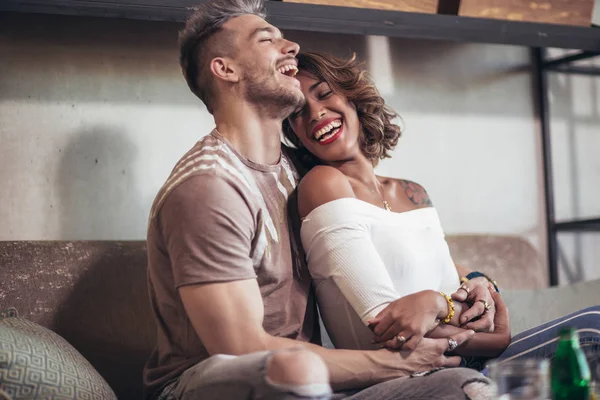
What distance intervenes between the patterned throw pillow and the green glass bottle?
3.13 ft

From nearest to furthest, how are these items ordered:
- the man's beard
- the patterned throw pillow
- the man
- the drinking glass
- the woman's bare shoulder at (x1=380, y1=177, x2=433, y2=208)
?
the drinking glass
the man
the patterned throw pillow
the man's beard
the woman's bare shoulder at (x1=380, y1=177, x2=433, y2=208)

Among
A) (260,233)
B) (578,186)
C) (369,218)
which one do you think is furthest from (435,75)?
(260,233)

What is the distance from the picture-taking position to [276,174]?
194 centimetres

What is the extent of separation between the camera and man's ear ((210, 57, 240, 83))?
Answer: 199 centimetres

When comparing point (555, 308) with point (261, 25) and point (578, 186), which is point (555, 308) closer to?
point (578, 186)

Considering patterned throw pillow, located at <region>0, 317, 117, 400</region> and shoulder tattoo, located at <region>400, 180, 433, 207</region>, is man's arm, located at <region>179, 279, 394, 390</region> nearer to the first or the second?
patterned throw pillow, located at <region>0, 317, 117, 400</region>

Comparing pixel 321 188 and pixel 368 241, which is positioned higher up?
pixel 321 188

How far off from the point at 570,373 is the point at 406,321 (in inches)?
19.3

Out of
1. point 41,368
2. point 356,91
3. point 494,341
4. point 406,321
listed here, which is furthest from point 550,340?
point 41,368

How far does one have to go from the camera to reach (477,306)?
1.87 metres

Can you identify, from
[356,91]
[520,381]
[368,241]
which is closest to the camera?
[520,381]

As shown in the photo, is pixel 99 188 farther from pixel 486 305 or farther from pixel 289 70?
pixel 486 305

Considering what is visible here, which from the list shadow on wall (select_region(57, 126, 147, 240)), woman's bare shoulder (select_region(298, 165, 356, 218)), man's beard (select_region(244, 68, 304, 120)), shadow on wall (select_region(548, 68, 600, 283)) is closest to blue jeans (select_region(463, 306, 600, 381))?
woman's bare shoulder (select_region(298, 165, 356, 218))

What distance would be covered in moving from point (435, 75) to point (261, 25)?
43.1 inches
